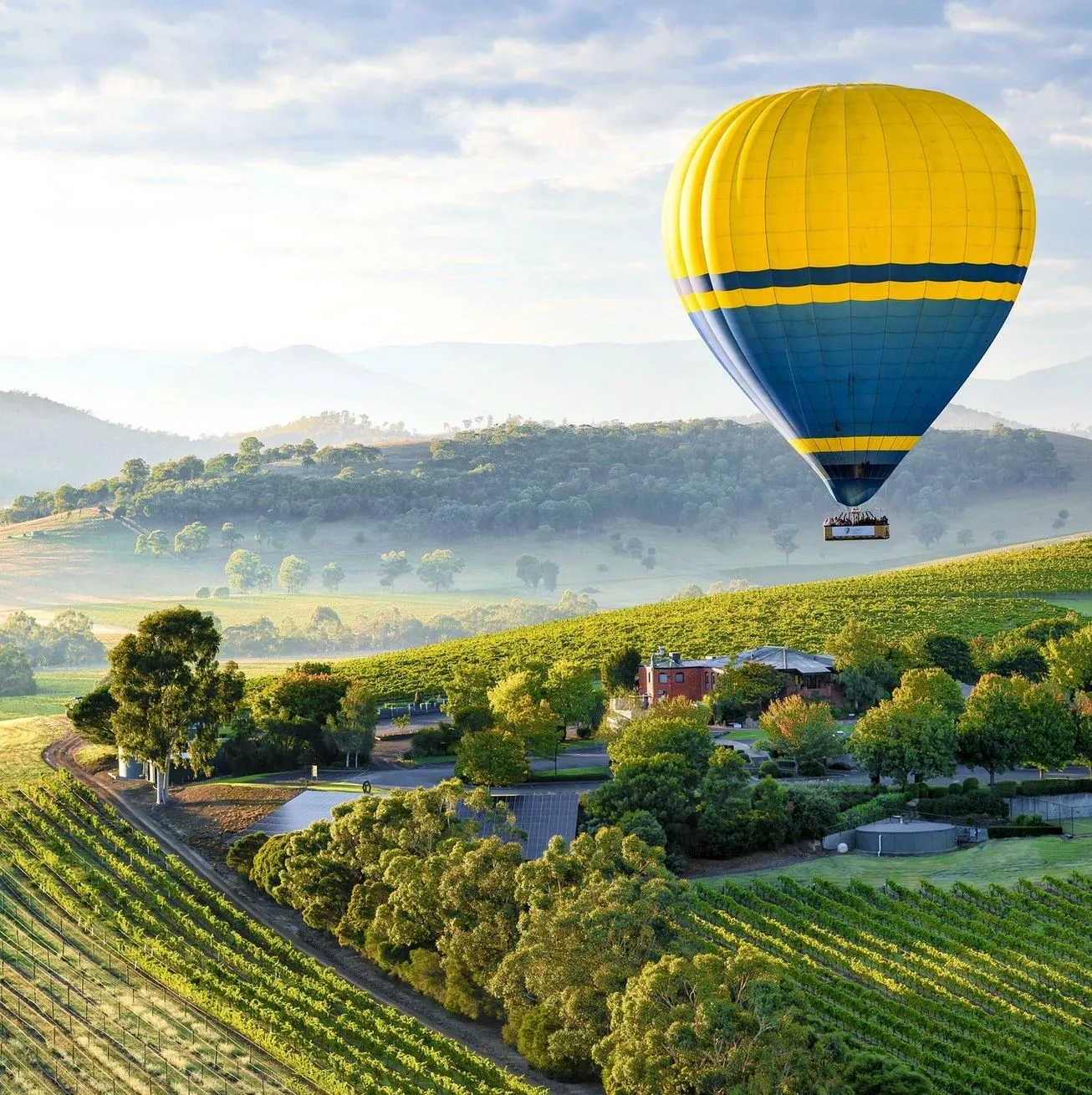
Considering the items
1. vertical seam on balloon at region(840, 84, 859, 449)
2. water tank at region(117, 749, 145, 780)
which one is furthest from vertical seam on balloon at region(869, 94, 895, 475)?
water tank at region(117, 749, 145, 780)

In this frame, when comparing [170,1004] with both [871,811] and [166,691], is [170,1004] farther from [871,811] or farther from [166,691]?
[871,811]

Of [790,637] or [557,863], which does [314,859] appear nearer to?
[557,863]

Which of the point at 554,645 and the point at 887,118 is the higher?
the point at 887,118

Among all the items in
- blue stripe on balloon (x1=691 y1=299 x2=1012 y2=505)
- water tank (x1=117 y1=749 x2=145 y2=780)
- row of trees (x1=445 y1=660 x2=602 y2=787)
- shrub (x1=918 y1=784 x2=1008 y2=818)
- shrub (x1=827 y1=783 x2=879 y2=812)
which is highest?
blue stripe on balloon (x1=691 y1=299 x2=1012 y2=505)

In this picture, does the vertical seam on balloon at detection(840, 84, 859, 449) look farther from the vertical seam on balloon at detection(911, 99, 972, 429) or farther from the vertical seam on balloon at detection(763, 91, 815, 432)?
the vertical seam on balloon at detection(911, 99, 972, 429)

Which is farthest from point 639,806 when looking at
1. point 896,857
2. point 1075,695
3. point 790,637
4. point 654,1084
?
point 790,637

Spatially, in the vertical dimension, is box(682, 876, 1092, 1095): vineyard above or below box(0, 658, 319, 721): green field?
below
